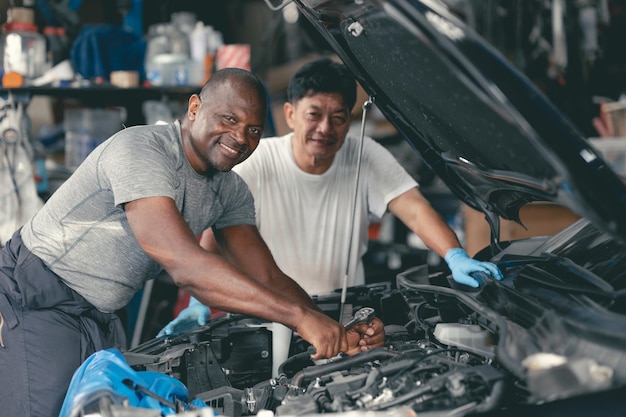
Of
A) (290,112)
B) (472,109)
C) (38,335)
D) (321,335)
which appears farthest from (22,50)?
(472,109)

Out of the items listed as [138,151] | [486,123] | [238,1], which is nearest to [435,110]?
[486,123]

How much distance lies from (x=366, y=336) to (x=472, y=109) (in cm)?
71

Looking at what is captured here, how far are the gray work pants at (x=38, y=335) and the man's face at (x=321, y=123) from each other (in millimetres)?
978

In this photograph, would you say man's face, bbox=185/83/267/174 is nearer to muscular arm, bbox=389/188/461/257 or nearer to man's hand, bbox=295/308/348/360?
man's hand, bbox=295/308/348/360

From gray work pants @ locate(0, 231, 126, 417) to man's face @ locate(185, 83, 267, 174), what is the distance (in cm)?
56

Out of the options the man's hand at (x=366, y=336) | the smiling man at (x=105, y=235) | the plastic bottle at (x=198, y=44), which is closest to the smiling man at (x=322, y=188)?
the smiling man at (x=105, y=235)

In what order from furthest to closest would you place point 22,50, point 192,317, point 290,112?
point 22,50 < point 290,112 < point 192,317

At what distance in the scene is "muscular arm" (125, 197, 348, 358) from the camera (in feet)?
5.50

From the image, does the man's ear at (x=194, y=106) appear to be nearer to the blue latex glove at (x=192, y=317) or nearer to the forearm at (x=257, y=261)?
the forearm at (x=257, y=261)

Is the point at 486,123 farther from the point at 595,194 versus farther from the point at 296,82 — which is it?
the point at 296,82

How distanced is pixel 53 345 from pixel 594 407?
1366 millimetres

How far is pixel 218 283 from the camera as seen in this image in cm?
169

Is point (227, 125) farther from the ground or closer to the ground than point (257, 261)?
farther from the ground

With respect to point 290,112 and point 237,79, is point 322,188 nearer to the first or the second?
point 290,112
